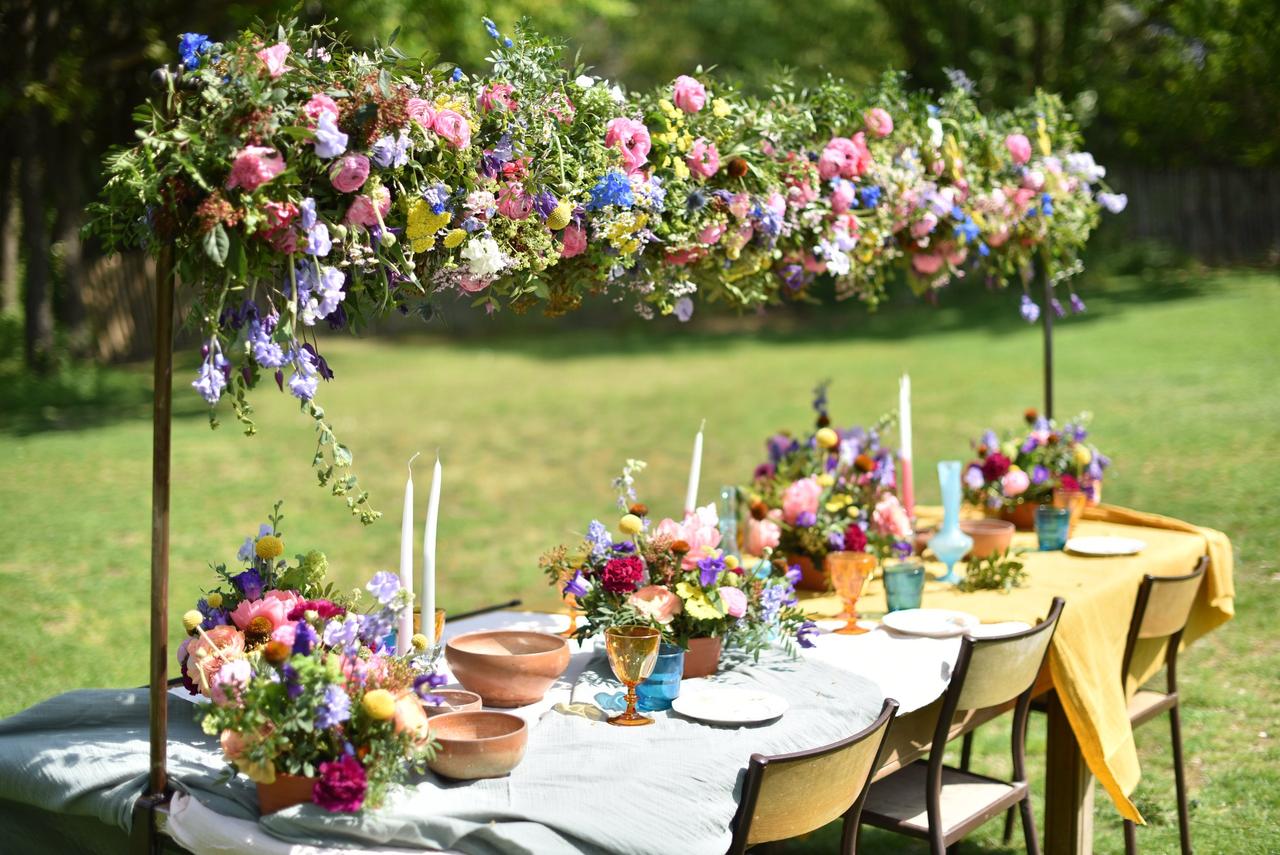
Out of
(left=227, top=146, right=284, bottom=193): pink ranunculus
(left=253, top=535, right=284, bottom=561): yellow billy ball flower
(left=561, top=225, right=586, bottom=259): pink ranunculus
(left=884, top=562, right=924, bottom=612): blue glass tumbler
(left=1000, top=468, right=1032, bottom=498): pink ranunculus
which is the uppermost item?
(left=227, top=146, right=284, bottom=193): pink ranunculus

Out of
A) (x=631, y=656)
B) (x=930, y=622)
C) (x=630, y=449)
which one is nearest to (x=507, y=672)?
(x=631, y=656)

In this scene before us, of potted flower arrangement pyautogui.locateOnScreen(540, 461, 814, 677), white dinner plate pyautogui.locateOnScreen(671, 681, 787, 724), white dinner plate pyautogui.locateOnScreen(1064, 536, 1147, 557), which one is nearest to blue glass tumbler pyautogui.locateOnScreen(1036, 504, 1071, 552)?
white dinner plate pyautogui.locateOnScreen(1064, 536, 1147, 557)

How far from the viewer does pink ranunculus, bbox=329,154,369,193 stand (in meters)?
2.57

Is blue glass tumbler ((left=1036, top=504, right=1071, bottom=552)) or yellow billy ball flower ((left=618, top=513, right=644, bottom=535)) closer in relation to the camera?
yellow billy ball flower ((left=618, top=513, right=644, bottom=535))

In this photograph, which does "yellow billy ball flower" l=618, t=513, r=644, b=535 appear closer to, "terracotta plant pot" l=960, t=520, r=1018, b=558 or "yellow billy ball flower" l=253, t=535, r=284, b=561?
"yellow billy ball flower" l=253, t=535, r=284, b=561

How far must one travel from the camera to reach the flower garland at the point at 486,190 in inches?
97.1

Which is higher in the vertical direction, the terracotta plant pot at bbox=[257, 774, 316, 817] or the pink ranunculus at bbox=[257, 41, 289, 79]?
the pink ranunculus at bbox=[257, 41, 289, 79]

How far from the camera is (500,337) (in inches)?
814

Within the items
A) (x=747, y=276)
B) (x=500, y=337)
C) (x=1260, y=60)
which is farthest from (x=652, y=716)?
(x=500, y=337)

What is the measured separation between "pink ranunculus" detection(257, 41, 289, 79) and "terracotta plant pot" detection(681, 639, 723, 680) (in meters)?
1.65

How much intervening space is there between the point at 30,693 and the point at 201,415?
801cm

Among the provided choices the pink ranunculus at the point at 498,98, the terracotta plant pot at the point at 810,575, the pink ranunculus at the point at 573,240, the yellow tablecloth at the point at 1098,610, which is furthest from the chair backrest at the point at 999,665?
the pink ranunculus at the point at 498,98

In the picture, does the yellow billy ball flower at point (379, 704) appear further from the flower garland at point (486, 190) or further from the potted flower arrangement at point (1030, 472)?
the potted flower arrangement at point (1030, 472)

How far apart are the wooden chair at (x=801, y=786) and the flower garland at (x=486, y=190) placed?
38.1 inches
